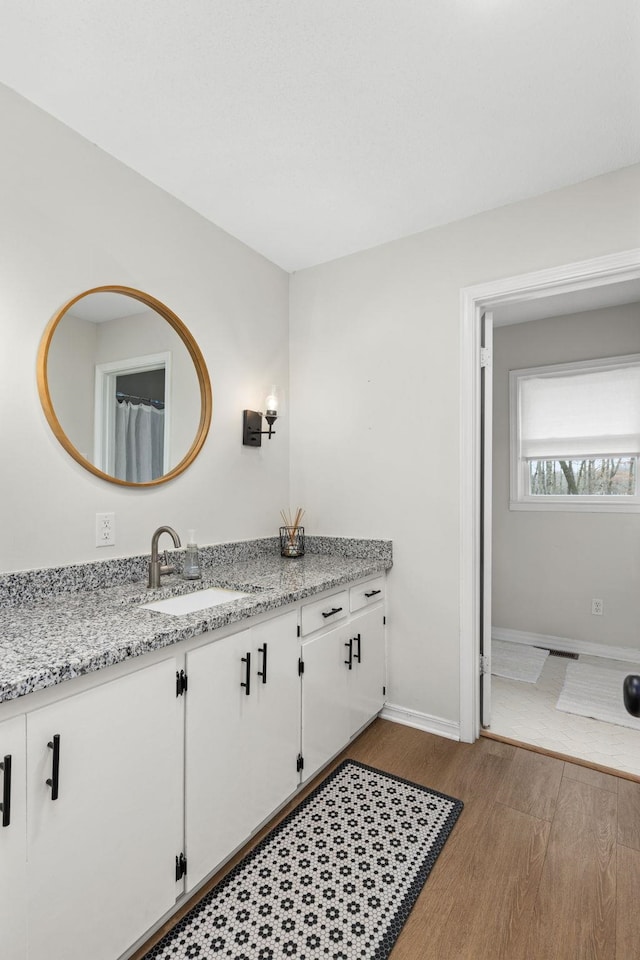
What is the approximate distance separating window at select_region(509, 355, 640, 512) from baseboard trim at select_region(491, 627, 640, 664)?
39.1 inches

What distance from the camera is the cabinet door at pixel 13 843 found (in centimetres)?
99

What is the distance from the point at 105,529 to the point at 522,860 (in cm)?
187

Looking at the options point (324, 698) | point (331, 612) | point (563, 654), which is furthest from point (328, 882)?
point (563, 654)

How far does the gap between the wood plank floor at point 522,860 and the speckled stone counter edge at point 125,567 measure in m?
0.98

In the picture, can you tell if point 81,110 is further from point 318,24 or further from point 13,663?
point 13,663

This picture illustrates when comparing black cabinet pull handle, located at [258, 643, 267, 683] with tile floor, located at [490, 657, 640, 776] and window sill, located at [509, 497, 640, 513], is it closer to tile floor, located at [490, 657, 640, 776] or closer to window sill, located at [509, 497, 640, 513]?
tile floor, located at [490, 657, 640, 776]

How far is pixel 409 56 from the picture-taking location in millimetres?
1521

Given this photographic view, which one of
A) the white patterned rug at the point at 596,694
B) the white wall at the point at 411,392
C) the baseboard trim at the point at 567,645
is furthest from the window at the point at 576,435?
the white wall at the point at 411,392

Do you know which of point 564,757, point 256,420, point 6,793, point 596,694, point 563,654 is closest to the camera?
point 6,793

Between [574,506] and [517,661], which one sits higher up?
[574,506]

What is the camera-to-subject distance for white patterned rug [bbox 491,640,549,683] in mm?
3199

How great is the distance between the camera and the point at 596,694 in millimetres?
2883

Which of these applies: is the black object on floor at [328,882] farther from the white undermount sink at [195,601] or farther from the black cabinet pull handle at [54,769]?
the white undermount sink at [195,601]

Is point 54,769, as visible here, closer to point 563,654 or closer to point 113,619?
point 113,619
